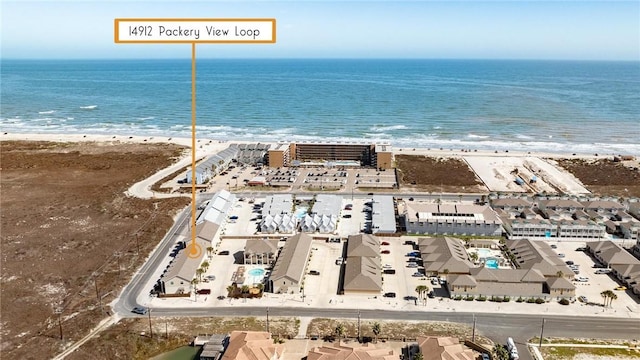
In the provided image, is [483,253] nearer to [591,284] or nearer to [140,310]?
[591,284]

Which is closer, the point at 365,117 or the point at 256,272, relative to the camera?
the point at 256,272

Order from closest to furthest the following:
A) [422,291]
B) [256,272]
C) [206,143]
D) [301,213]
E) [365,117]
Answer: [422,291] < [256,272] < [301,213] < [206,143] < [365,117]

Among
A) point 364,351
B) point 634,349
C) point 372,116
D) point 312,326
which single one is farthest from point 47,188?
point 372,116

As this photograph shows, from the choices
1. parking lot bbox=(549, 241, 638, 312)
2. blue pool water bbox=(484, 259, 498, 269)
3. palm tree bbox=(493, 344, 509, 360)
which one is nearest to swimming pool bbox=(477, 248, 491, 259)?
blue pool water bbox=(484, 259, 498, 269)

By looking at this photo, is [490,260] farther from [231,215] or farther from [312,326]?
[231,215]

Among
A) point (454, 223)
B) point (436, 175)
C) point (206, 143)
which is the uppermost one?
point (206, 143)

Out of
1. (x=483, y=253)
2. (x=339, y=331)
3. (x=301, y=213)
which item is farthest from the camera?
(x=301, y=213)

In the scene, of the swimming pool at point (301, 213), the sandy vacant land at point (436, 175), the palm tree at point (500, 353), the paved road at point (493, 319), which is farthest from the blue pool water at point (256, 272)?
the sandy vacant land at point (436, 175)

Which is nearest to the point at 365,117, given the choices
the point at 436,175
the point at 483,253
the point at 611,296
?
the point at 436,175
